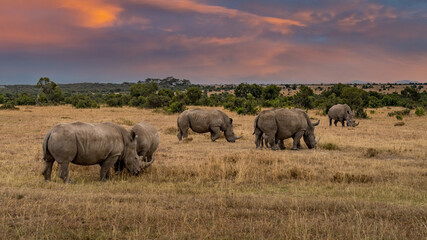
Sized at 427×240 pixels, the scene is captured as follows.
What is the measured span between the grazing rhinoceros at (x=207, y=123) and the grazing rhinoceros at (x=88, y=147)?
9.10m

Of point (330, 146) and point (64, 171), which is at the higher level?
point (64, 171)

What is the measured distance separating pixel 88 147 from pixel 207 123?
10716 mm

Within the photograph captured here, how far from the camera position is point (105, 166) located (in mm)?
9867

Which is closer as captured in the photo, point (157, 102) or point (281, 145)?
point (281, 145)

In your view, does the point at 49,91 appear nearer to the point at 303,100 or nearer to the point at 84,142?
the point at 303,100

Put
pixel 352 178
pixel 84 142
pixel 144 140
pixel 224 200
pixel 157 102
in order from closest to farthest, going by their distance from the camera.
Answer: pixel 224 200 → pixel 84 142 → pixel 352 178 → pixel 144 140 → pixel 157 102

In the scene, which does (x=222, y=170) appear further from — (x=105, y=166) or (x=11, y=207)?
(x=11, y=207)

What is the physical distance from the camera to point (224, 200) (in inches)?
282

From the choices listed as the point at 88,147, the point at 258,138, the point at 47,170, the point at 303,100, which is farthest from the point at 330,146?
the point at 303,100

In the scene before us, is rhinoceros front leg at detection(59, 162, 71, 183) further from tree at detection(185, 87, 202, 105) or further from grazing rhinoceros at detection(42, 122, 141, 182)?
tree at detection(185, 87, 202, 105)

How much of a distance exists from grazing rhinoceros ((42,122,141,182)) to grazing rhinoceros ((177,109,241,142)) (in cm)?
910

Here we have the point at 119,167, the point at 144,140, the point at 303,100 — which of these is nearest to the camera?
the point at 119,167

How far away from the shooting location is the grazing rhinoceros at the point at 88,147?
887cm

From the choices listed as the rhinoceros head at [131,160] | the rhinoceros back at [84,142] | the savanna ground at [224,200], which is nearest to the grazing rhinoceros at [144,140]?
the savanna ground at [224,200]
